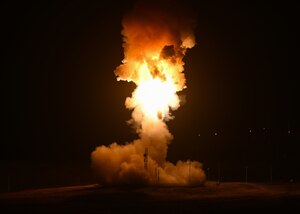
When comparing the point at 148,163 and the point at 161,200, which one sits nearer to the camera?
the point at 161,200

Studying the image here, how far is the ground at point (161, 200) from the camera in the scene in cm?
3506

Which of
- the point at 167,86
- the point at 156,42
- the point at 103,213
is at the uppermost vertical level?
the point at 156,42

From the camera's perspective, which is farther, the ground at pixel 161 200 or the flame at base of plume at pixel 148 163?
the flame at base of plume at pixel 148 163

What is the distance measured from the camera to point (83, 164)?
69.6 meters

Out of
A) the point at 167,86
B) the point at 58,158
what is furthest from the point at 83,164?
the point at 167,86

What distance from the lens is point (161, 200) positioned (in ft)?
129

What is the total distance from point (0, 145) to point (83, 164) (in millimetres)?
25784

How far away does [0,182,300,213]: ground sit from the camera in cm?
3506

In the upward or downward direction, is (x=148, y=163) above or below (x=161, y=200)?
above

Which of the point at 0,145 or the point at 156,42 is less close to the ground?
the point at 156,42

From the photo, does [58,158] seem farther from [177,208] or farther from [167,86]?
[177,208]

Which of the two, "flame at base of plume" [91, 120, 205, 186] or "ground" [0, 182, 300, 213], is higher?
"flame at base of plume" [91, 120, 205, 186]

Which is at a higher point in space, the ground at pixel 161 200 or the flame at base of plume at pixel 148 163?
the flame at base of plume at pixel 148 163

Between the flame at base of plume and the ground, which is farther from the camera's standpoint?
the flame at base of plume
